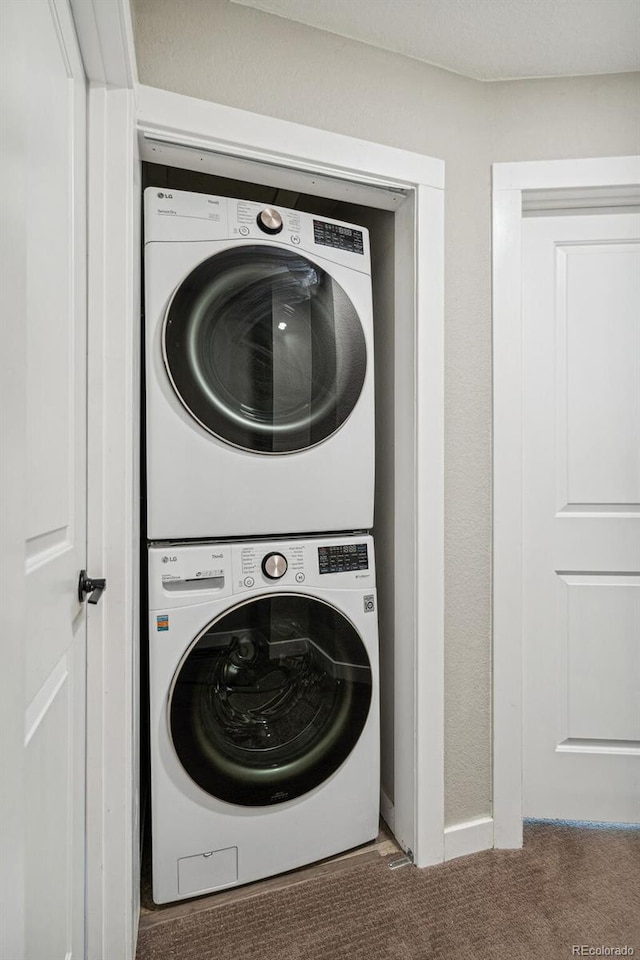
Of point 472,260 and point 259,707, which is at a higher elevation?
point 472,260

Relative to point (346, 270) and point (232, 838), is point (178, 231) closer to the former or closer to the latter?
point (346, 270)

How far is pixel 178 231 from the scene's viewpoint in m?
1.42

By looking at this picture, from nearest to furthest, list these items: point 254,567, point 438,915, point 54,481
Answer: point 54,481, point 438,915, point 254,567

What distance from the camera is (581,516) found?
178 cm

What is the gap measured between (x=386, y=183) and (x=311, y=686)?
1454 millimetres

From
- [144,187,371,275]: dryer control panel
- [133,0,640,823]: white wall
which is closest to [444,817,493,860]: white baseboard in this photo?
[133,0,640,823]: white wall

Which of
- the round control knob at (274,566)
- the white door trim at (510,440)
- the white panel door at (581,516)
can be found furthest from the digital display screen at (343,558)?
the white panel door at (581,516)

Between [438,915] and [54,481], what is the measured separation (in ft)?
4.72

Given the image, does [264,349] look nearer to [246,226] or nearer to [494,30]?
[246,226]

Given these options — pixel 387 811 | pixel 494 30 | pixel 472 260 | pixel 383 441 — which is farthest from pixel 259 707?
pixel 494 30

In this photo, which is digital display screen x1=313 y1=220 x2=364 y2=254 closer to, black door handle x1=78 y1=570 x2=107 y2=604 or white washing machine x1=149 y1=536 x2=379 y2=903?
white washing machine x1=149 y1=536 x2=379 y2=903

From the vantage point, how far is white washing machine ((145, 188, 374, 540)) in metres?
1.41

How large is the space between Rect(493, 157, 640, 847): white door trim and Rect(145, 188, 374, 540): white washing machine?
399 mm

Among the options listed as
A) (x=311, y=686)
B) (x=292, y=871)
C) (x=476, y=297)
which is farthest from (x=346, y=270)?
(x=292, y=871)
